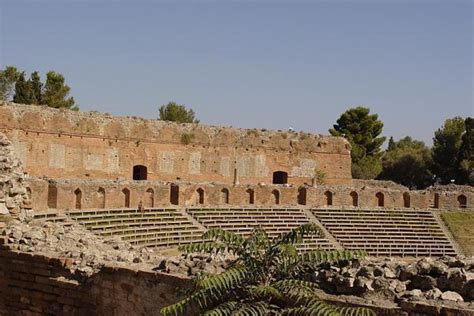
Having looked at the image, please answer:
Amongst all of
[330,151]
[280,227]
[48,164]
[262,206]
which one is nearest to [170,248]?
[280,227]

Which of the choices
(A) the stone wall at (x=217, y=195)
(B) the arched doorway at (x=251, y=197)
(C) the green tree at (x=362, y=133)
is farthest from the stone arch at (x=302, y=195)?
(C) the green tree at (x=362, y=133)

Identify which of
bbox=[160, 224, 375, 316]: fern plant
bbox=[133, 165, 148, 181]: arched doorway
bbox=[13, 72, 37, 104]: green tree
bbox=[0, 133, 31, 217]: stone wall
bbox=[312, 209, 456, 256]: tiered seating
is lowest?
bbox=[312, 209, 456, 256]: tiered seating

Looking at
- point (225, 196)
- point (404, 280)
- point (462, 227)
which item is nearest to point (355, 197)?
point (462, 227)

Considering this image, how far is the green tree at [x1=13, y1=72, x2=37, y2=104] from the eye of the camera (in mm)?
39625

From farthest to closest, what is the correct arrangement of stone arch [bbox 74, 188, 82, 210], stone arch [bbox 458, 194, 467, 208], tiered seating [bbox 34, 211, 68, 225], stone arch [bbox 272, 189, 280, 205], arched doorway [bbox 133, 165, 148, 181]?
arched doorway [bbox 133, 165, 148, 181] < stone arch [bbox 458, 194, 467, 208] < stone arch [bbox 272, 189, 280, 205] < stone arch [bbox 74, 188, 82, 210] < tiered seating [bbox 34, 211, 68, 225]

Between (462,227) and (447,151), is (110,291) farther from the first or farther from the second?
(447,151)

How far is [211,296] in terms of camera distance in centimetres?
524

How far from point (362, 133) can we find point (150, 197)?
31.7m

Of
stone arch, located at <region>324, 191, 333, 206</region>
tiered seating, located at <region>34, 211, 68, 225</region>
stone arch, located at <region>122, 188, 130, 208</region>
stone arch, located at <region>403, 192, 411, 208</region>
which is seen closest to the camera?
tiered seating, located at <region>34, 211, 68, 225</region>

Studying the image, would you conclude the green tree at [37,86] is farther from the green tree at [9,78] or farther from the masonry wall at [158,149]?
the masonry wall at [158,149]

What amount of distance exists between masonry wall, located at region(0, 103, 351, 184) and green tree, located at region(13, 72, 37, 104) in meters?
12.4

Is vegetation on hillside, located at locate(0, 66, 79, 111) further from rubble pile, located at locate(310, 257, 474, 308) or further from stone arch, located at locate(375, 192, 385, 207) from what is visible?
rubble pile, located at locate(310, 257, 474, 308)

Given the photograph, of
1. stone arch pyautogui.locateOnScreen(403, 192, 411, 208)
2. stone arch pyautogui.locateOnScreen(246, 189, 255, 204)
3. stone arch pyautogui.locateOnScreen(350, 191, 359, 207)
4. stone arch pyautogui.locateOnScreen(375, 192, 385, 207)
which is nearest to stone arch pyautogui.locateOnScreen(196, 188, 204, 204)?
stone arch pyautogui.locateOnScreen(246, 189, 255, 204)

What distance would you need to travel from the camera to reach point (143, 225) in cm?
1975
